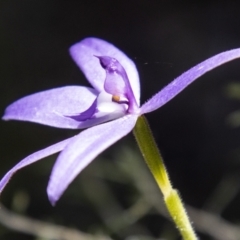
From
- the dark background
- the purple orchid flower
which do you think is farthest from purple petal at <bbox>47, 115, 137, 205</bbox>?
the dark background

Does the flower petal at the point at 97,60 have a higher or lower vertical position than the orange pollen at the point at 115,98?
higher

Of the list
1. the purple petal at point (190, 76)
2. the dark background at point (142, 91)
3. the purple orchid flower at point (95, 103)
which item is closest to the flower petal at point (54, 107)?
the purple orchid flower at point (95, 103)

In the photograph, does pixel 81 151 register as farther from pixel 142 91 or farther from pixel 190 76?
pixel 142 91

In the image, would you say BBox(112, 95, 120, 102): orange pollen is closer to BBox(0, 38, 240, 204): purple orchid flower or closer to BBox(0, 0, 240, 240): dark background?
BBox(0, 38, 240, 204): purple orchid flower

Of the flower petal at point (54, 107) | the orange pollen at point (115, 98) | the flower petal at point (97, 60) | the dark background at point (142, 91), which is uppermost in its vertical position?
the flower petal at point (97, 60)

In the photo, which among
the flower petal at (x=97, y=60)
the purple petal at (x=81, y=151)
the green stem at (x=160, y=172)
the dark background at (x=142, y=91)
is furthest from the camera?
the dark background at (x=142, y=91)

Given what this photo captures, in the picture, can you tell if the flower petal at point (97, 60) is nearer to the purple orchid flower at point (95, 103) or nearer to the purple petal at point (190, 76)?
the purple orchid flower at point (95, 103)
